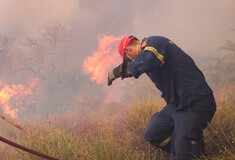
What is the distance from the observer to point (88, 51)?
31875 mm

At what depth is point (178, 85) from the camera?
3.49 meters

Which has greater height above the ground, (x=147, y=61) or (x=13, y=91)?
(x=13, y=91)

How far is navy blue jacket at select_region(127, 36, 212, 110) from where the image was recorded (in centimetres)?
331

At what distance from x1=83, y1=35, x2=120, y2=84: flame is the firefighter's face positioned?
59.3ft

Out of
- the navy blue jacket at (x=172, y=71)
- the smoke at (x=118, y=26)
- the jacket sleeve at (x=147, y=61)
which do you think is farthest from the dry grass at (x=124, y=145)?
the smoke at (x=118, y=26)

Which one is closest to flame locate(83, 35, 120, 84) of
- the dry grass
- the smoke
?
the smoke

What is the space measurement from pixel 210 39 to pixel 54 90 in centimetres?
1124

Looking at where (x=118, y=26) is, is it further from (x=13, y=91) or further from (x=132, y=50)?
(x=132, y=50)

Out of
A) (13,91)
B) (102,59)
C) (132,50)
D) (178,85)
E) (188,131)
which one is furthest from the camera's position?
(13,91)

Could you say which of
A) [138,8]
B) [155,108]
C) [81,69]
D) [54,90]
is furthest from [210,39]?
[155,108]

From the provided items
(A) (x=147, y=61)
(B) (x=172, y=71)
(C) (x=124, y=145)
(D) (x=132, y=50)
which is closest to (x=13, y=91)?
(C) (x=124, y=145)

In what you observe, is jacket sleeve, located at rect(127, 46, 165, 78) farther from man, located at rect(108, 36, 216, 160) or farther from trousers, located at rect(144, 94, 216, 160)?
trousers, located at rect(144, 94, 216, 160)

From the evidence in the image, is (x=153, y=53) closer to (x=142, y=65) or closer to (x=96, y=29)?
(x=142, y=65)

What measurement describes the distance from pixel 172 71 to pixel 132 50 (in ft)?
1.66
